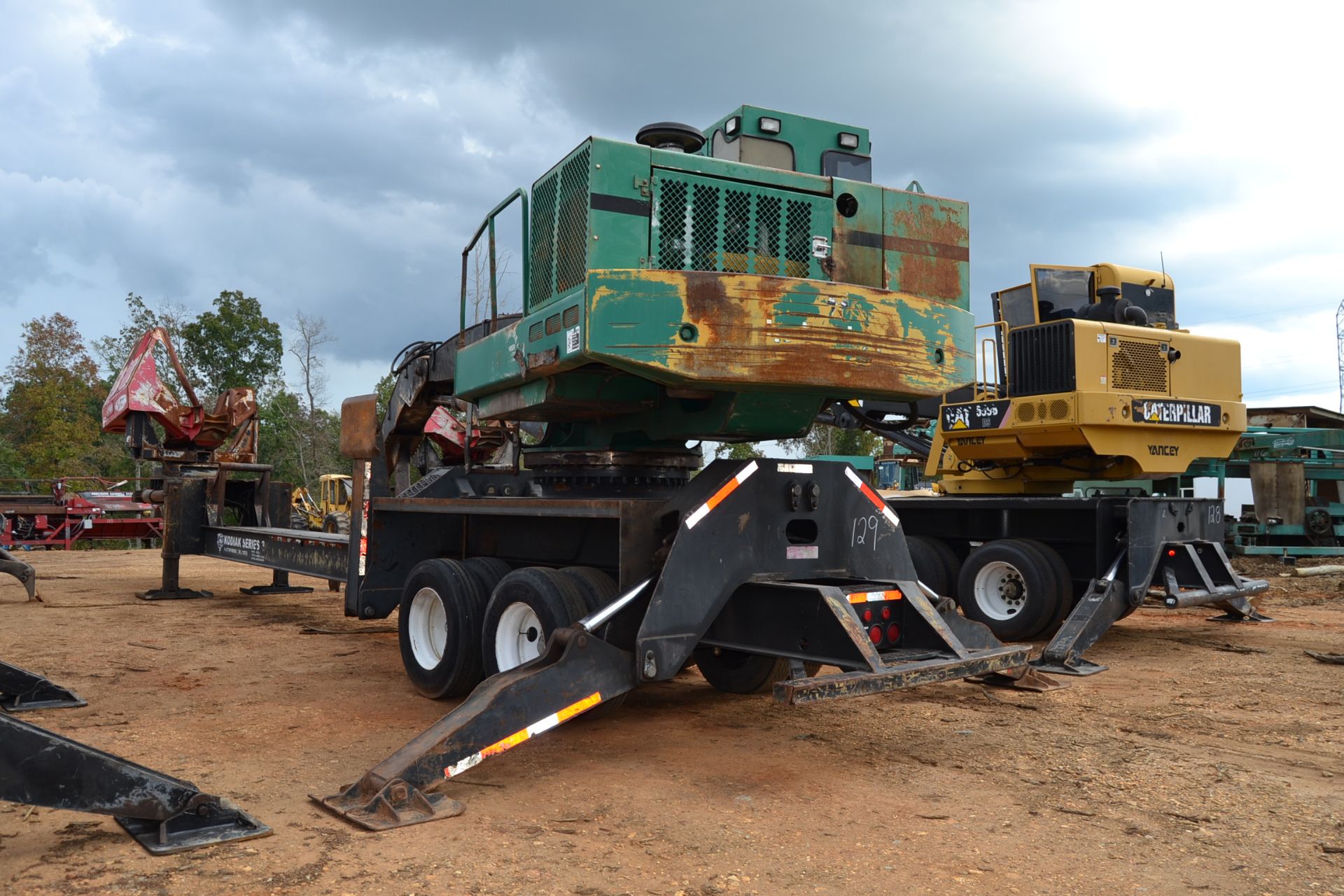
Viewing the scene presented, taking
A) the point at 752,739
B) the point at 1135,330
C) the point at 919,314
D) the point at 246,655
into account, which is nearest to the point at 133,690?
the point at 246,655

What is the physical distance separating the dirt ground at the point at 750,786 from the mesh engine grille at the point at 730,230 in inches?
100

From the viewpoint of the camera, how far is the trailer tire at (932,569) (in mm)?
10281

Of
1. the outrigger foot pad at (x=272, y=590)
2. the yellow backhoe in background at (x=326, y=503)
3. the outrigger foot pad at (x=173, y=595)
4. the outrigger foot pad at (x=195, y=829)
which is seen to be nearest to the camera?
the outrigger foot pad at (x=195, y=829)

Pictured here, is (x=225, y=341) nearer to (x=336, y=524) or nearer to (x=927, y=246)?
(x=336, y=524)

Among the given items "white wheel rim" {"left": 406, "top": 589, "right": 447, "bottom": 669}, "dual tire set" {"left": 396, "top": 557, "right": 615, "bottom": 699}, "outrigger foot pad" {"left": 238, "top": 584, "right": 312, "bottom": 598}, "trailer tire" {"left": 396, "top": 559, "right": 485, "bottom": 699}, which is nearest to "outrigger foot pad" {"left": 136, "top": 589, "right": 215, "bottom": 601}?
"outrigger foot pad" {"left": 238, "top": 584, "right": 312, "bottom": 598}

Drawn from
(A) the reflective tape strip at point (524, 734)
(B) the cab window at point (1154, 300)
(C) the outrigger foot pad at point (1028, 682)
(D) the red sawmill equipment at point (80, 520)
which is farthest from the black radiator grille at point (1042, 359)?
(D) the red sawmill equipment at point (80, 520)

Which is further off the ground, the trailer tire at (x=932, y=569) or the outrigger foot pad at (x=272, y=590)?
the trailer tire at (x=932, y=569)

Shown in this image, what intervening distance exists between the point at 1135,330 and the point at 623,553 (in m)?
6.24

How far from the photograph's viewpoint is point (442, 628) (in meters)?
6.75

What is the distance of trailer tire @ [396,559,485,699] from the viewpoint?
6.29m

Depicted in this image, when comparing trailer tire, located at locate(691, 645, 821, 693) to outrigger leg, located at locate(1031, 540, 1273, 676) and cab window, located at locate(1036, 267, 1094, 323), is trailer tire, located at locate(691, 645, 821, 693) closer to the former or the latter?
outrigger leg, located at locate(1031, 540, 1273, 676)

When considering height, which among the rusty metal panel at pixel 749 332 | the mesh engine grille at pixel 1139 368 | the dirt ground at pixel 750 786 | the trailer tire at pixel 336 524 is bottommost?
the dirt ground at pixel 750 786

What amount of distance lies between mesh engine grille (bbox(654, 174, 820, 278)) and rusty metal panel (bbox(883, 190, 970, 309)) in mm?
459

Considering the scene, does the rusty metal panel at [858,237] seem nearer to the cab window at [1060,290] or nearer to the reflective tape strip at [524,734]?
the reflective tape strip at [524,734]
